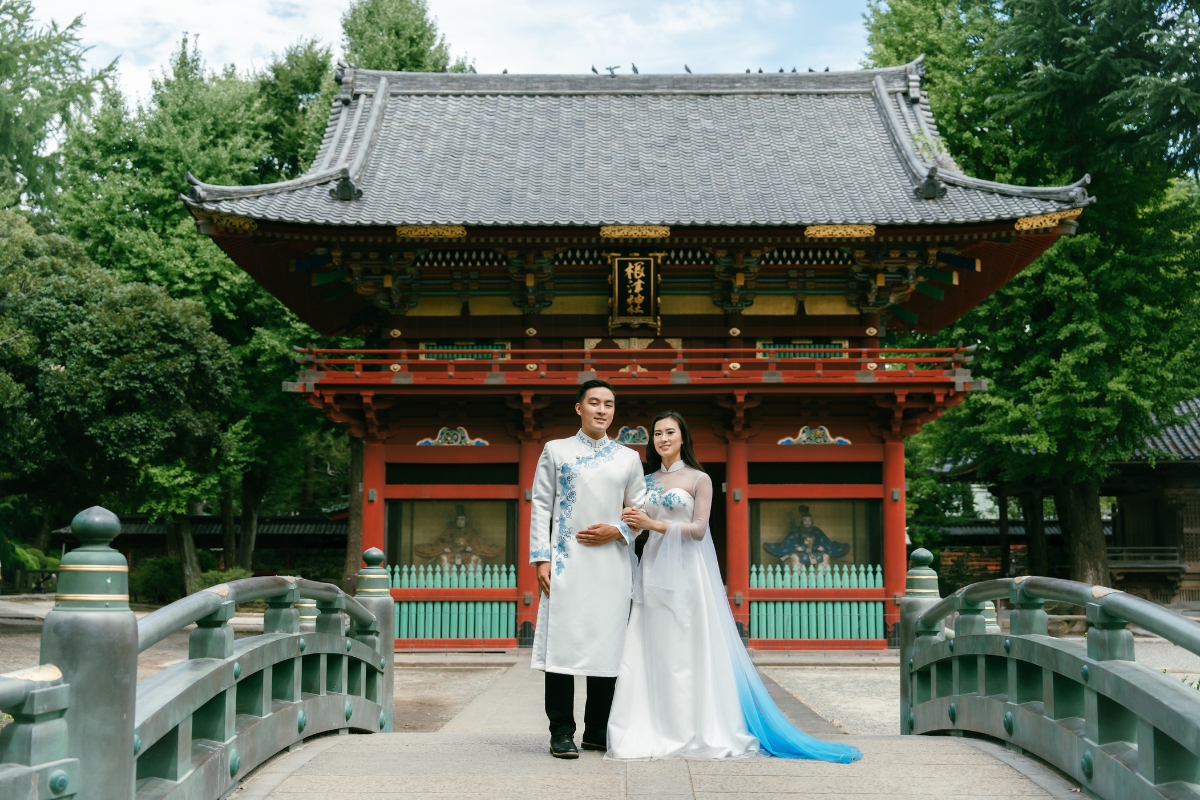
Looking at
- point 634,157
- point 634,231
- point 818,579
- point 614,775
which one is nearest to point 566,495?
point 614,775

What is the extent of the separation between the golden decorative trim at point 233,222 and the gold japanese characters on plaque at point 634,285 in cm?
555

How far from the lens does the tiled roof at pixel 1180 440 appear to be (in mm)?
24859

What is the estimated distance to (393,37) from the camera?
97.1 feet

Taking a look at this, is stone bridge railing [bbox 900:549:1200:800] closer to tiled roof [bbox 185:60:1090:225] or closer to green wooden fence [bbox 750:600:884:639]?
green wooden fence [bbox 750:600:884:639]

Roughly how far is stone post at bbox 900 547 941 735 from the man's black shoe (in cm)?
323

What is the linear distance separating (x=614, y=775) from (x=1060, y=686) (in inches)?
90.9

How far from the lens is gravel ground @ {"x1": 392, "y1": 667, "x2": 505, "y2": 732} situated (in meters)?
10.6

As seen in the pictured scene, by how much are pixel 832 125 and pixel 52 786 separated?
825 inches

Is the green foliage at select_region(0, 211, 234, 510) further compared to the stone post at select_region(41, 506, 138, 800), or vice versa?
the green foliage at select_region(0, 211, 234, 510)

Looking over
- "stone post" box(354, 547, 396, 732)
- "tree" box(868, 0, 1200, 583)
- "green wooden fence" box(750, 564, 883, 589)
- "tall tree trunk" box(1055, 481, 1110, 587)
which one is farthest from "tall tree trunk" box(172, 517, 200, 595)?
"tall tree trunk" box(1055, 481, 1110, 587)

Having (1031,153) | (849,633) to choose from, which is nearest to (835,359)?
(849,633)

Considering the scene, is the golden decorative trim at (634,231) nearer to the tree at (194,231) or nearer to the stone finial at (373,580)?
the stone finial at (373,580)

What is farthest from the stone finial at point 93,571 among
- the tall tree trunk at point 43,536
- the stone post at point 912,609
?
the tall tree trunk at point 43,536

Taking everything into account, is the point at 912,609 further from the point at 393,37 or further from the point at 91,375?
the point at 393,37
